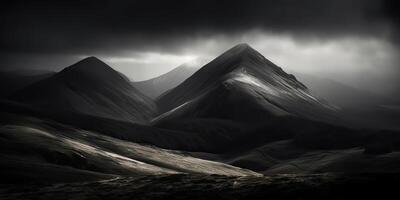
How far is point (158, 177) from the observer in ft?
107

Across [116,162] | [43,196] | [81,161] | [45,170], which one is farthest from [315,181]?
[116,162]

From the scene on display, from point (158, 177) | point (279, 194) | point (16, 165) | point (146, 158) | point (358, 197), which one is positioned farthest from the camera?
point (146, 158)

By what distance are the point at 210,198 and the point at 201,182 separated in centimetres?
352

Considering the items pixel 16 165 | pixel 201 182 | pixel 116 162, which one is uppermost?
pixel 116 162

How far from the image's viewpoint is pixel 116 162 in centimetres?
11025

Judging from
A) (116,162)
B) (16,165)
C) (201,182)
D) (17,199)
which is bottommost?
(17,199)

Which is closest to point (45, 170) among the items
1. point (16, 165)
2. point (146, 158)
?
point (16, 165)

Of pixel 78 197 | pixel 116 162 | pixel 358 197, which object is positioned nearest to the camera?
pixel 358 197

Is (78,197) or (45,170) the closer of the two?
(78,197)

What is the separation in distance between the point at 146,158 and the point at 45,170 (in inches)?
3353

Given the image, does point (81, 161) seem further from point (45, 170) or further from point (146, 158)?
point (146, 158)

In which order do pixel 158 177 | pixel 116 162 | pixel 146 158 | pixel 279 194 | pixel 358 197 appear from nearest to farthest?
pixel 358 197 → pixel 279 194 → pixel 158 177 → pixel 116 162 → pixel 146 158

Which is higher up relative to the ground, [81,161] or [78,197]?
[81,161]

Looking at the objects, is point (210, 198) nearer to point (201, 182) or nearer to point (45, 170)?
point (201, 182)
